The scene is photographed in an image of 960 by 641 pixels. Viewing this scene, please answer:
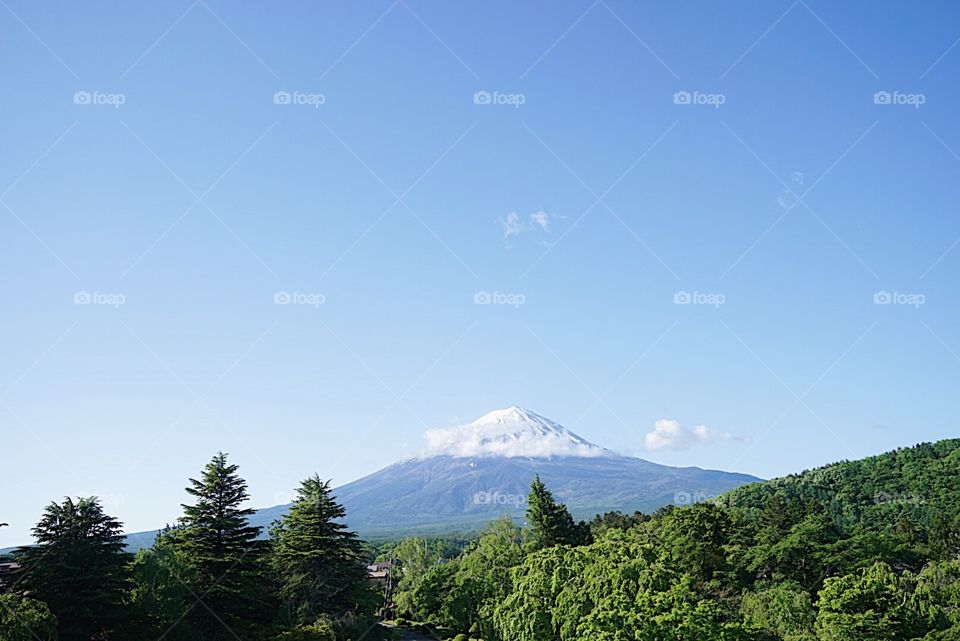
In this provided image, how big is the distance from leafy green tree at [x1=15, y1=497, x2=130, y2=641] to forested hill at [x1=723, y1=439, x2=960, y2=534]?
161 feet

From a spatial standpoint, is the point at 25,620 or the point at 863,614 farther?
the point at 863,614

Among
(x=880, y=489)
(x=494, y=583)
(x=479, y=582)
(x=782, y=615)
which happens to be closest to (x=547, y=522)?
(x=479, y=582)

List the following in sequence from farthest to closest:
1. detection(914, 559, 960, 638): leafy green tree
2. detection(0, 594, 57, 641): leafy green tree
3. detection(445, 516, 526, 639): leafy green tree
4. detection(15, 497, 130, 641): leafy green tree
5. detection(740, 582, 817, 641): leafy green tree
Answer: detection(445, 516, 526, 639): leafy green tree
detection(914, 559, 960, 638): leafy green tree
detection(740, 582, 817, 641): leafy green tree
detection(15, 497, 130, 641): leafy green tree
detection(0, 594, 57, 641): leafy green tree

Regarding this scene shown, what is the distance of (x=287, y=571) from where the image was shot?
32688 millimetres

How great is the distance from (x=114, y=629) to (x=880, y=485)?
7246 centimetres

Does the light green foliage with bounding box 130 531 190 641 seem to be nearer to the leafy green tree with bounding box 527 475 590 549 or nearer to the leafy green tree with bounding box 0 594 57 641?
the leafy green tree with bounding box 0 594 57 641

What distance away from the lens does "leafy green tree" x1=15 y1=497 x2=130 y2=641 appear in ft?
80.3

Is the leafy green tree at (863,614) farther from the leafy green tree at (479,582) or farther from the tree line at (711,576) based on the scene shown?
the leafy green tree at (479,582)

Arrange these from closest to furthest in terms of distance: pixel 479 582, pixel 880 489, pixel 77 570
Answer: pixel 77 570, pixel 479 582, pixel 880 489

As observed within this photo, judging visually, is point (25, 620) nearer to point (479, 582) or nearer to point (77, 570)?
point (77, 570)

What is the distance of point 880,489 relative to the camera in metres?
Answer: 75.2

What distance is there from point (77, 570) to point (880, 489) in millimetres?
72474

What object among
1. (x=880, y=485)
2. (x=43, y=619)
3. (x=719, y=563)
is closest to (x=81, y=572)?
(x=43, y=619)

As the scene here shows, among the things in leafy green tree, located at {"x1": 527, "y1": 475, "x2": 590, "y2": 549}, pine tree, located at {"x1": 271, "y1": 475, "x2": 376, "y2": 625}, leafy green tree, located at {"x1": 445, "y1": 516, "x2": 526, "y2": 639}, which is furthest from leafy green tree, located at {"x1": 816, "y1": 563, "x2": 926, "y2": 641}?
leafy green tree, located at {"x1": 527, "y1": 475, "x2": 590, "y2": 549}
